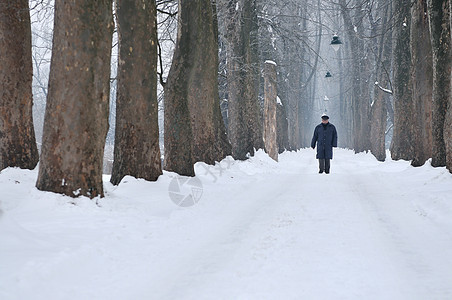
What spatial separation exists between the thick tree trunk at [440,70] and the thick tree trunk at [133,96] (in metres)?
6.97

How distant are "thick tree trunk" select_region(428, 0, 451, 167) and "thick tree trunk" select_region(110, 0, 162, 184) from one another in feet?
22.9

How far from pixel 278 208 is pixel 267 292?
139 inches

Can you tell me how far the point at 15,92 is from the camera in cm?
820

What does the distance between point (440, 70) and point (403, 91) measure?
502 centimetres

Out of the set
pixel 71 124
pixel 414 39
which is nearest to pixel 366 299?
pixel 71 124

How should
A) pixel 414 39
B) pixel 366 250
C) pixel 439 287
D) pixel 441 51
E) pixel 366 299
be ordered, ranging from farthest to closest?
pixel 414 39 < pixel 441 51 < pixel 366 250 < pixel 439 287 < pixel 366 299

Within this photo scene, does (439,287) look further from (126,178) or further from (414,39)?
(414,39)

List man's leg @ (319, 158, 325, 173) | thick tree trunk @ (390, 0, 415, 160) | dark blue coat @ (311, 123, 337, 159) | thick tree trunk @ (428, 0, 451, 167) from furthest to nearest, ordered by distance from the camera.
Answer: thick tree trunk @ (390, 0, 415, 160) → man's leg @ (319, 158, 325, 173) → dark blue coat @ (311, 123, 337, 159) → thick tree trunk @ (428, 0, 451, 167)

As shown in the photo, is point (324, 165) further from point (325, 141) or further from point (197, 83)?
point (197, 83)

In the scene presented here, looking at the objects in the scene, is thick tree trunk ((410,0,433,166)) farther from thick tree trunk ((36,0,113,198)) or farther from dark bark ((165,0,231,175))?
thick tree trunk ((36,0,113,198))

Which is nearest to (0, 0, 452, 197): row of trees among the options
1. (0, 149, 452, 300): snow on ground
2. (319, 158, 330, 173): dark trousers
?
(0, 149, 452, 300): snow on ground

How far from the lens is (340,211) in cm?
645

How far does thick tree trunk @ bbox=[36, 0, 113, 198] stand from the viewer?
18.4 ft

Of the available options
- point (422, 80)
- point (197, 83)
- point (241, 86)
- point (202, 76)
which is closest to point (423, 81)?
point (422, 80)
